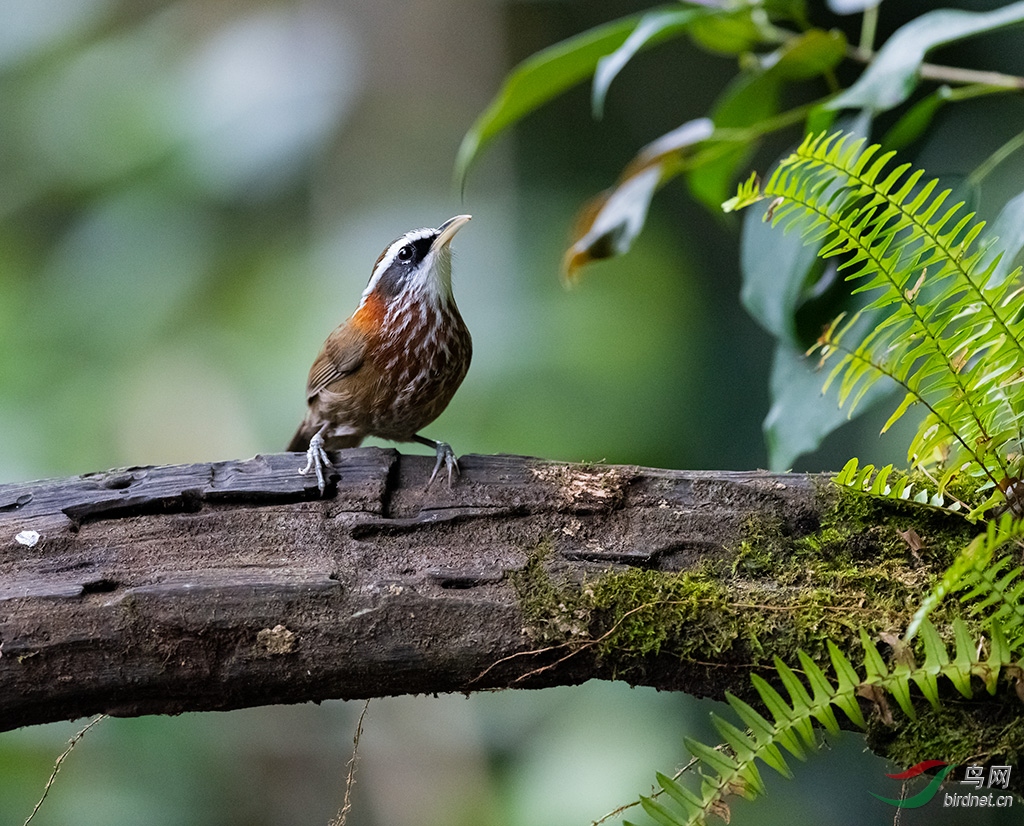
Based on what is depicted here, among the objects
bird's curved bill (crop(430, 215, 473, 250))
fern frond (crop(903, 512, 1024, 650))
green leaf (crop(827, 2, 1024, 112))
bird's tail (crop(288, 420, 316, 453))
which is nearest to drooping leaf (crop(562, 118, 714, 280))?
bird's curved bill (crop(430, 215, 473, 250))

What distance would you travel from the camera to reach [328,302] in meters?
4.95

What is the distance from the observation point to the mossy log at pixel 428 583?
1.98m

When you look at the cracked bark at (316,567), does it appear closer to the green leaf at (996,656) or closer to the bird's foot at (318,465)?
the bird's foot at (318,465)

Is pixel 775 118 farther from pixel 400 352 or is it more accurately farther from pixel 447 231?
pixel 400 352

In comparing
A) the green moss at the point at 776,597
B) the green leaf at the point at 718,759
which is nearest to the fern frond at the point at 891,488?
the green moss at the point at 776,597

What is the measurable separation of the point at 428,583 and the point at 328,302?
10.2 feet

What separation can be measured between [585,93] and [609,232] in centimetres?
388

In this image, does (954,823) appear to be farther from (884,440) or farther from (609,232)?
(609,232)

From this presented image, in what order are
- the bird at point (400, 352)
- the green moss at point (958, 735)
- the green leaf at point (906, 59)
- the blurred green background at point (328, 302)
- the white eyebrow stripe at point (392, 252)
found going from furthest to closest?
the blurred green background at point (328, 302), the white eyebrow stripe at point (392, 252), the bird at point (400, 352), the green leaf at point (906, 59), the green moss at point (958, 735)

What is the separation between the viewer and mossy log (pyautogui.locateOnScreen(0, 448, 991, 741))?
198cm

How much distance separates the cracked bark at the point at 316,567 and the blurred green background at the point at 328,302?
1.94m

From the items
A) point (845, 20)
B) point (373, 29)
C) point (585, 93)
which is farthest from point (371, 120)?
point (845, 20)

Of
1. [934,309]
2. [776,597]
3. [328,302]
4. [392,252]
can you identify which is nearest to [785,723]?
[776,597]

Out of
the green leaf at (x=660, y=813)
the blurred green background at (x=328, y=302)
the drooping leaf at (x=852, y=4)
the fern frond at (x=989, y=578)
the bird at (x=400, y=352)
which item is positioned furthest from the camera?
the blurred green background at (x=328, y=302)
